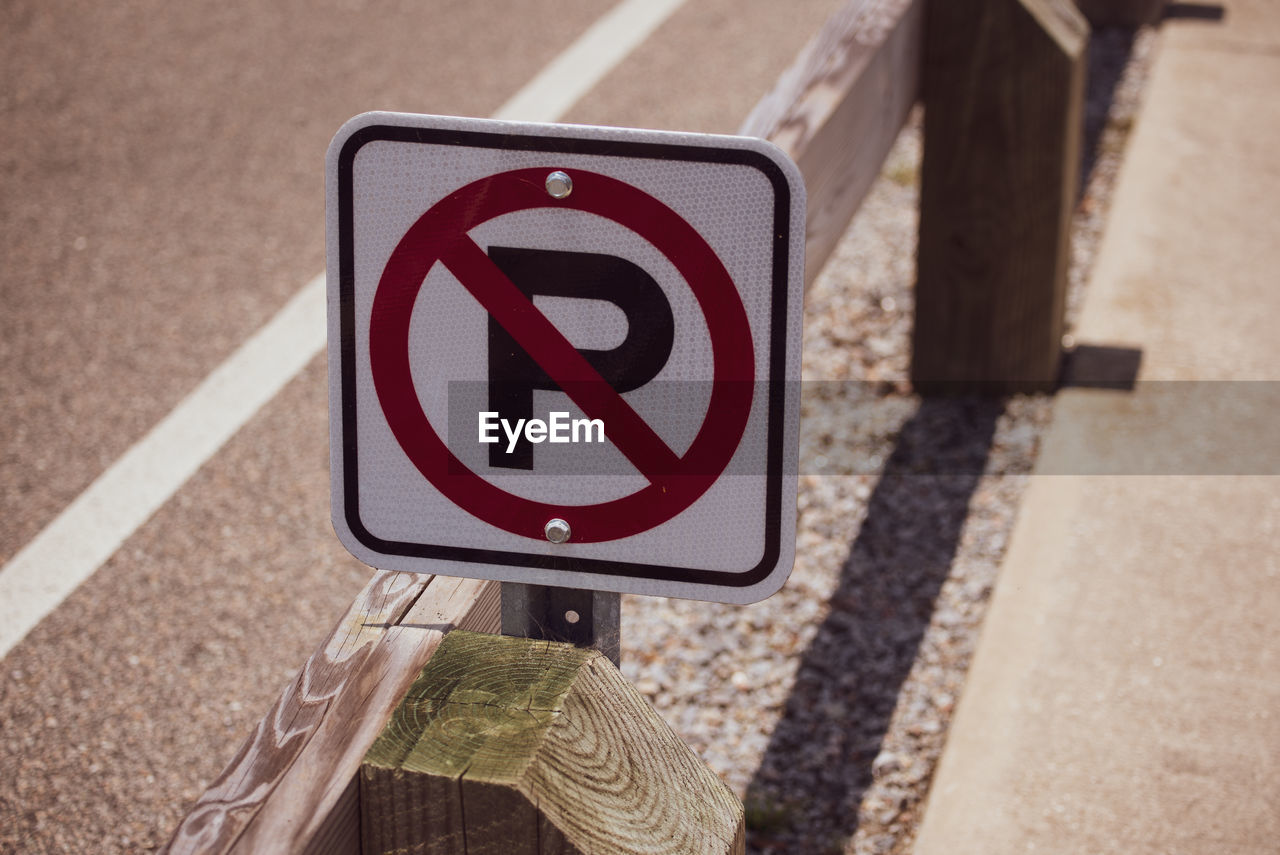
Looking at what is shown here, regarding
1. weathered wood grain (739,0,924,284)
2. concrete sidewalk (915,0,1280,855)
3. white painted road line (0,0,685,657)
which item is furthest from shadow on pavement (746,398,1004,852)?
white painted road line (0,0,685,657)

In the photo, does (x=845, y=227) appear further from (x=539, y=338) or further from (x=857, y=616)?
(x=539, y=338)

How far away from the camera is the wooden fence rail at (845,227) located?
3.69 ft

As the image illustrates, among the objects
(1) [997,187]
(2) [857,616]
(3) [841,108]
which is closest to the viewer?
(3) [841,108]

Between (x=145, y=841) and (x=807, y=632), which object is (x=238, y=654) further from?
(x=807, y=632)

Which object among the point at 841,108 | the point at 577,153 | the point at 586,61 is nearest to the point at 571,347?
the point at 577,153

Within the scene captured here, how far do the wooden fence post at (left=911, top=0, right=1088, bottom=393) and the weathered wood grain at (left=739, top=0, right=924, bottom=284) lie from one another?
206 mm

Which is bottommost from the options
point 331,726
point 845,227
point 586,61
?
point 586,61

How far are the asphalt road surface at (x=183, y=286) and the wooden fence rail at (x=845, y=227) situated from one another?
4.22ft

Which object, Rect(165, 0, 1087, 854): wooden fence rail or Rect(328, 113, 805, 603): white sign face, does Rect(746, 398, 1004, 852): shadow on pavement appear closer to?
Rect(165, 0, 1087, 854): wooden fence rail

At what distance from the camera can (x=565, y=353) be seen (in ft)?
3.95

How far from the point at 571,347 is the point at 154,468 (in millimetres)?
2503

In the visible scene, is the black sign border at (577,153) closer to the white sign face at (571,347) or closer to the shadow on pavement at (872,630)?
the white sign face at (571,347)

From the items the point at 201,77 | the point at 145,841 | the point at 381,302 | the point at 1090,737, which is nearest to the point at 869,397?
the point at 1090,737

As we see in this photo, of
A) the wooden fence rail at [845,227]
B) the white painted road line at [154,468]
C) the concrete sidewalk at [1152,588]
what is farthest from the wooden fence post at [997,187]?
the white painted road line at [154,468]
